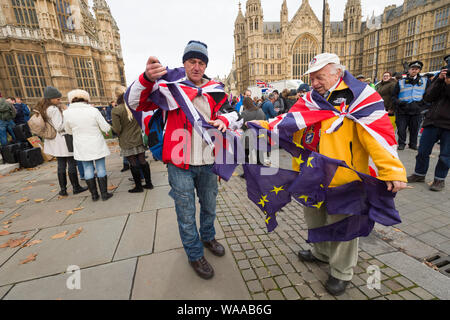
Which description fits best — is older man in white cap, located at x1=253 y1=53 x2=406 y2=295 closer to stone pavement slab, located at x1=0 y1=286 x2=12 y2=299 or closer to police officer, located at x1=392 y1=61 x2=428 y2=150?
stone pavement slab, located at x1=0 y1=286 x2=12 y2=299

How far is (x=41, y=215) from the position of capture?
161 inches

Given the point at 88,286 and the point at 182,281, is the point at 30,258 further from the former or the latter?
the point at 182,281

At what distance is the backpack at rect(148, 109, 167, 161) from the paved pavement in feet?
4.58

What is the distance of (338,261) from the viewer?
210 centimetres

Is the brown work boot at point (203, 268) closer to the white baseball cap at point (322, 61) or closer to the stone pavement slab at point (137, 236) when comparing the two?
the stone pavement slab at point (137, 236)

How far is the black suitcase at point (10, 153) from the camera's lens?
7723mm

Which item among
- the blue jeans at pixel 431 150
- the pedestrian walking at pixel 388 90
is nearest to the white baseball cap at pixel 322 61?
the blue jeans at pixel 431 150

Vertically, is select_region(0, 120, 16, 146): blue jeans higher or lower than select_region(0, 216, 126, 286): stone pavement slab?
higher

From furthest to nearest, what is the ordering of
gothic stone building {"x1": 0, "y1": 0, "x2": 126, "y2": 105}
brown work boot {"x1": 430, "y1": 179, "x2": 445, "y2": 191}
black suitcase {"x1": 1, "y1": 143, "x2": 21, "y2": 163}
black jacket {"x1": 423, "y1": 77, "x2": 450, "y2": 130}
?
gothic stone building {"x1": 0, "y1": 0, "x2": 126, "y2": 105} < black suitcase {"x1": 1, "y1": 143, "x2": 21, "y2": 163} < brown work boot {"x1": 430, "y1": 179, "x2": 445, "y2": 191} < black jacket {"x1": 423, "y1": 77, "x2": 450, "y2": 130}

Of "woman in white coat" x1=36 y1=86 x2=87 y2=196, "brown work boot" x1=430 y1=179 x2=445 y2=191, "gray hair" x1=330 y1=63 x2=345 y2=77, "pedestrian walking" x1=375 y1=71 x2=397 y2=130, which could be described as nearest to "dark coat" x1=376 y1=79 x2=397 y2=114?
"pedestrian walking" x1=375 y1=71 x2=397 y2=130

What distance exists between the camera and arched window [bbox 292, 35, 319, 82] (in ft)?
187

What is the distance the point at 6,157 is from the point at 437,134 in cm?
1272

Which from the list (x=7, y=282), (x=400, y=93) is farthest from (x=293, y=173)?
(x=400, y=93)

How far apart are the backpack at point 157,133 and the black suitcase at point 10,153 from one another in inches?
343
